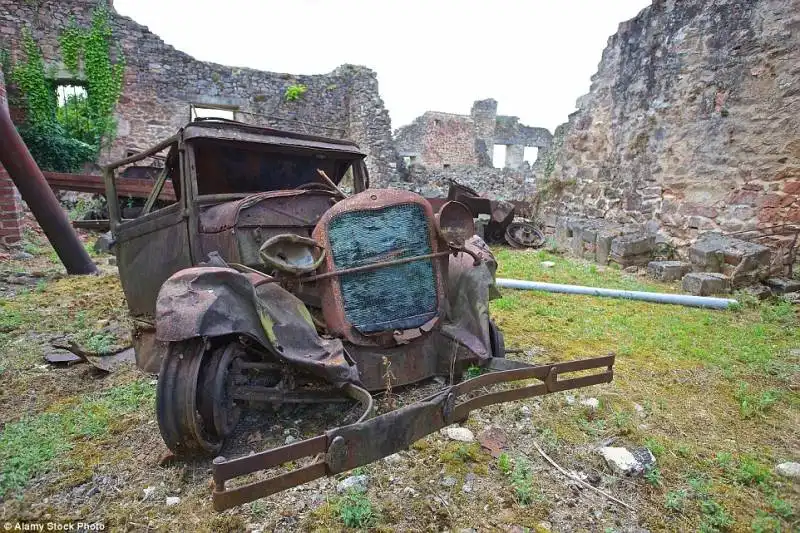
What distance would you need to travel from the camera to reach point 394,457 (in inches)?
93.7

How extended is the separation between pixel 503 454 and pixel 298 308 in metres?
1.33

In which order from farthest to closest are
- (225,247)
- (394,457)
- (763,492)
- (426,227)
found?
(225,247)
(426,227)
(394,457)
(763,492)

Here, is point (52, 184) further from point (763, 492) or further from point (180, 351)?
point (763, 492)

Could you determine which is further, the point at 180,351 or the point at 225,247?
the point at 225,247

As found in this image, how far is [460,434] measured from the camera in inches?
102

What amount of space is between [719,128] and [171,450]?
7747 millimetres

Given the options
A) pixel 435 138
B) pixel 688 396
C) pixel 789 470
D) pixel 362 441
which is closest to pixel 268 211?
pixel 362 441

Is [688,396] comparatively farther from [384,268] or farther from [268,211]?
[268,211]

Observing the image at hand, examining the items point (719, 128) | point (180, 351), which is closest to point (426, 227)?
point (180, 351)

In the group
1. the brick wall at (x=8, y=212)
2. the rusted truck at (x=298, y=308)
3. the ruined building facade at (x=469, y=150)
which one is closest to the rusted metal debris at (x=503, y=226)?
the ruined building facade at (x=469, y=150)

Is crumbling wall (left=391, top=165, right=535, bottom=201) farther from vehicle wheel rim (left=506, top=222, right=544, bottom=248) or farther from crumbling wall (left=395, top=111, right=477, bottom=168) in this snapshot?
crumbling wall (left=395, top=111, right=477, bottom=168)

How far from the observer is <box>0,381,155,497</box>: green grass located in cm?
221

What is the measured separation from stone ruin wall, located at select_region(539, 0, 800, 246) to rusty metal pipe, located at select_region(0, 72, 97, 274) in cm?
894

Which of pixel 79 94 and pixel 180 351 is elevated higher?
pixel 79 94
